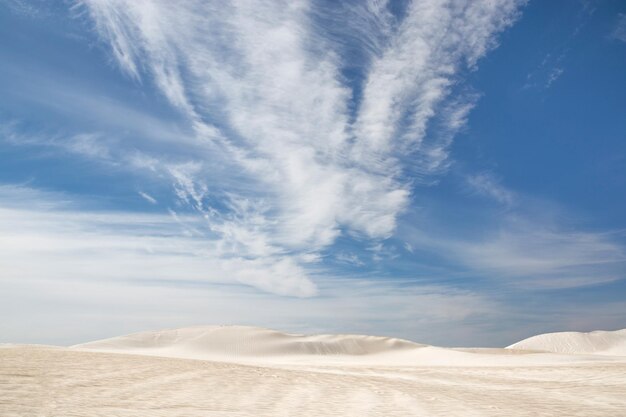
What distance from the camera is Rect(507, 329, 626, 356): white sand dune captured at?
59.2 m

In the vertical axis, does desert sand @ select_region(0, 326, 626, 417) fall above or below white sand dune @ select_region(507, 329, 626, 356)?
below

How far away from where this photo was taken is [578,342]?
61.4 m

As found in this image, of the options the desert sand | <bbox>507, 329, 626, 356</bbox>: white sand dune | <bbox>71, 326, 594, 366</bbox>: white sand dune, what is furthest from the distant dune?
the desert sand

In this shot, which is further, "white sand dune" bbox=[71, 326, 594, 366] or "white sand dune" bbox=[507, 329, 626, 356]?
"white sand dune" bbox=[507, 329, 626, 356]

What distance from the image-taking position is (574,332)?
64.9 m

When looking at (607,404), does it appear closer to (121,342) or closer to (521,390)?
(521,390)

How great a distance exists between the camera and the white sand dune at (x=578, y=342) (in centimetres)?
5922

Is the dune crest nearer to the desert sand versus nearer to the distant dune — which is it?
the distant dune

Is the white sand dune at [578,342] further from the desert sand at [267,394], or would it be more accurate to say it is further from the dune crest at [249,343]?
the desert sand at [267,394]

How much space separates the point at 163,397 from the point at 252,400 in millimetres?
2055

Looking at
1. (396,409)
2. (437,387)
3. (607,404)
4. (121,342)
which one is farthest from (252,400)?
(121,342)

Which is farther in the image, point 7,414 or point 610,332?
point 610,332

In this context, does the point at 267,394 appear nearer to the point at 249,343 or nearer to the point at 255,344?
→ the point at 255,344

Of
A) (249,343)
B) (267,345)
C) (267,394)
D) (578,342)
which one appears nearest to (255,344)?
(249,343)
